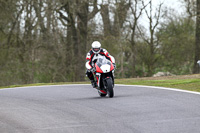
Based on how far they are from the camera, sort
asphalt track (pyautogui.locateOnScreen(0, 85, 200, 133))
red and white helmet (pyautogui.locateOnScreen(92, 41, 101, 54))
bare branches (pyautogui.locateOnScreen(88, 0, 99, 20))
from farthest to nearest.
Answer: bare branches (pyautogui.locateOnScreen(88, 0, 99, 20)) → red and white helmet (pyautogui.locateOnScreen(92, 41, 101, 54)) → asphalt track (pyautogui.locateOnScreen(0, 85, 200, 133))

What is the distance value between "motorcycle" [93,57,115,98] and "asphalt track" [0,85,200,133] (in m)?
0.72

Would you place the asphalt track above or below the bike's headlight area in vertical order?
below

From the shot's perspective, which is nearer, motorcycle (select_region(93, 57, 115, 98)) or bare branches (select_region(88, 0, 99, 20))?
motorcycle (select_region(93, 57, 115, 98))

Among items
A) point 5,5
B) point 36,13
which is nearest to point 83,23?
point 36,13

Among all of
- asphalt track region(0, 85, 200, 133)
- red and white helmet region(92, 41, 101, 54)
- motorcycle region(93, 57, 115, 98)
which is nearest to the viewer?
asphalt track region(0, 85, 200, 133)

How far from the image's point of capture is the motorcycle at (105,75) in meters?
11.4

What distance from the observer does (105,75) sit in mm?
11633

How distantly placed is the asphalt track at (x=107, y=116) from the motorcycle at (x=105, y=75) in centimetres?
72

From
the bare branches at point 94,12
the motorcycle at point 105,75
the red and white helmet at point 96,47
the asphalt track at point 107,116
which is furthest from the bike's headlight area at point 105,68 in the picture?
the bare branches at point 94,12

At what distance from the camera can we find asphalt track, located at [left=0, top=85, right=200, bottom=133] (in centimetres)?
673

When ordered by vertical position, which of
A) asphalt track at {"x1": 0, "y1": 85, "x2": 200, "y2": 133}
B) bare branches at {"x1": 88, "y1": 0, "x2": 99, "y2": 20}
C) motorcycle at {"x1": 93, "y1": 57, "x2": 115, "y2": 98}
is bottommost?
asphalt track at {"x1": 0, "y1": 85, "x2": 200, "y2": 133}

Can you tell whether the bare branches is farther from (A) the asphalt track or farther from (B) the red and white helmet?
(A) the asphalt track

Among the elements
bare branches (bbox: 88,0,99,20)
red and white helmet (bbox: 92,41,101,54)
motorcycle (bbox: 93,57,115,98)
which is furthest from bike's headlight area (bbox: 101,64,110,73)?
bare branches (bbox: 88,0,99,20)

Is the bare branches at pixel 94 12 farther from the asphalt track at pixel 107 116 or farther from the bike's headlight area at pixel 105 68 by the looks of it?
the asphalt track at pixel 107 116
